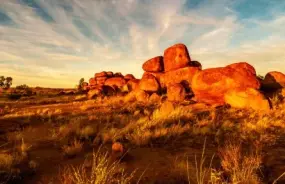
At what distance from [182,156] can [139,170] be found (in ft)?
5.28

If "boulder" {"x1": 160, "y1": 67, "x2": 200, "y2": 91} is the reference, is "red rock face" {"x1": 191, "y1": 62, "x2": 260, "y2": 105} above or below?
below

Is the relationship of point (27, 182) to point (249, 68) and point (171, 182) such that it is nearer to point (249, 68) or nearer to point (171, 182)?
point (171, 182)

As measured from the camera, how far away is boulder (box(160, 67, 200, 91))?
2467 cm

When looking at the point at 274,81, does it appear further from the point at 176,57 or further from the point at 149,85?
the point at 149,85

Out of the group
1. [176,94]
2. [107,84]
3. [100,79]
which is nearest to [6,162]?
[176,94]

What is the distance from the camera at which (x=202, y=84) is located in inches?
746

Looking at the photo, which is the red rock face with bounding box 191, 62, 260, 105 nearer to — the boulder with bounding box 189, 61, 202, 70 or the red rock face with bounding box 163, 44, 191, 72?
the red rock face with bounding box 163, 44, 191, 72

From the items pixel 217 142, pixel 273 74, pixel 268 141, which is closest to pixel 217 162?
pixel 217 142

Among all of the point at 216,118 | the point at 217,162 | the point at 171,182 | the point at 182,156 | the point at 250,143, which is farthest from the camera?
the point at 216,118

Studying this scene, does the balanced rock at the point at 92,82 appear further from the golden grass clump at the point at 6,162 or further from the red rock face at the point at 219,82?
the golden grass clump at the point at 6,162

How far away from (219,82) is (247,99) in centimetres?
259

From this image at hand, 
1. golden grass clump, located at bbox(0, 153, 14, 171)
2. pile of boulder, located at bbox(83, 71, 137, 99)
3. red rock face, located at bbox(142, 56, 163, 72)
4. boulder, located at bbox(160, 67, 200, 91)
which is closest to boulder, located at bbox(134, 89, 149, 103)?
boulder, located at bbox(160, 67, 200, 91)

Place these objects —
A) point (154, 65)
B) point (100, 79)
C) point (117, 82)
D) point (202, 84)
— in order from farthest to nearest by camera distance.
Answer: point (100, 79), point (117, 82), point (154, 65), point (202, 84)

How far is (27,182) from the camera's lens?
5.04 metres
